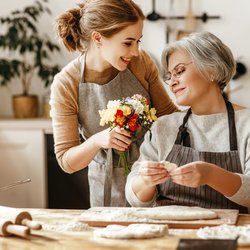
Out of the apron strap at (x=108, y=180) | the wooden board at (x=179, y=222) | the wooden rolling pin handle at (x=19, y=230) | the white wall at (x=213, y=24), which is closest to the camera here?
the wooden rolling pin handle at (x=19, y=230)

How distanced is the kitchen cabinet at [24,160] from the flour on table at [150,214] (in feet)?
9.15

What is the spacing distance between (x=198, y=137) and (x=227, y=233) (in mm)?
719

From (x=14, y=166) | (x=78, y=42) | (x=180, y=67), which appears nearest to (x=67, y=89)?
(x=78, y=42)

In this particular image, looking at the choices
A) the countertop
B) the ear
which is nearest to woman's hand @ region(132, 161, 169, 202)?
the ear

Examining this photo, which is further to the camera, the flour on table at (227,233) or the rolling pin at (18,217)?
the rolling pin at (18,217)

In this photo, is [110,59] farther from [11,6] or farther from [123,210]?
[11,6]

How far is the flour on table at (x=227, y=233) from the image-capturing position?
84.2 inches

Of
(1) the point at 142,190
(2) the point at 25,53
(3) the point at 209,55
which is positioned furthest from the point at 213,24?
(1) the point at 142,190

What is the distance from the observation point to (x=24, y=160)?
5.40m

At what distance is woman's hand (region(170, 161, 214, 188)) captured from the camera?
2.50 metres

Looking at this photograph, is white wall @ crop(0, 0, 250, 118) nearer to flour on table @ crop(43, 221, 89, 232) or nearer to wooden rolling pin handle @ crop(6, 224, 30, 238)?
flour on table @ crop(43, 221, 89, 232)

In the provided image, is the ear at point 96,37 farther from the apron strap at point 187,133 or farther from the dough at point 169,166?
the dough at point 169,166

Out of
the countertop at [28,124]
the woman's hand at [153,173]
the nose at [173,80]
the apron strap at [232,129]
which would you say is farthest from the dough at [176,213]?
the countertop at [28,124]

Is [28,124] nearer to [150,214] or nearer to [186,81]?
[186,81]
